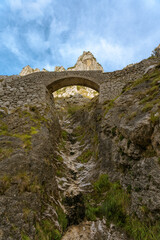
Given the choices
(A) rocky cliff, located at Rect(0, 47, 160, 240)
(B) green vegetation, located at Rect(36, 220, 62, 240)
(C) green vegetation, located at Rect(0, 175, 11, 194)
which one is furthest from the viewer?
(C) green vegetation, located at Rect(0, 175, 11, 194)

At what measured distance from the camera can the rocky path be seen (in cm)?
402

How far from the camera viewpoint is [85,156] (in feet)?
30.3

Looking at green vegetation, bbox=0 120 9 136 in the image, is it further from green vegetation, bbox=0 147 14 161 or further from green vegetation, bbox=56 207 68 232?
green vegetation, bbox=56 207 68 232

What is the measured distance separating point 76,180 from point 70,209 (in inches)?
84.3

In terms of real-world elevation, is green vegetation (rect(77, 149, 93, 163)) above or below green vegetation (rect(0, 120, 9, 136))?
Answer: below

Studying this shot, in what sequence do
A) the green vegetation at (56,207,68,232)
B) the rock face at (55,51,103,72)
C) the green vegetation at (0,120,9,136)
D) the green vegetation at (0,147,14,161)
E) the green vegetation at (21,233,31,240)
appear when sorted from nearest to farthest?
the green vegetation at (21,233,31,240), the green vegetation at (56,207,68,232), the green vegetation at (0,147,14,161), the green vegetation at (0,120,9,136), the rock face at (55,51,103,72)

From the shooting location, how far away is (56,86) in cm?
1288

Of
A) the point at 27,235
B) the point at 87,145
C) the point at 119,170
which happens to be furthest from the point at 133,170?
the point at 87,145

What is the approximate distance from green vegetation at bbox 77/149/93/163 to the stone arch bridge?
3966mm

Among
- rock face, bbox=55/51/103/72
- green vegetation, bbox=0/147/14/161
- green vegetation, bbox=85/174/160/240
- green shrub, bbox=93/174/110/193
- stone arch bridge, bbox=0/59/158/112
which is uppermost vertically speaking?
rock face, bbox=55/51/103/72

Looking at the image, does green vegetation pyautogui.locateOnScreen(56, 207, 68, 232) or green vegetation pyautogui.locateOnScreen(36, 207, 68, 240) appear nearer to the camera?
green vegetation pyautogui.locateOnScreen(36, 207, 68, 240)

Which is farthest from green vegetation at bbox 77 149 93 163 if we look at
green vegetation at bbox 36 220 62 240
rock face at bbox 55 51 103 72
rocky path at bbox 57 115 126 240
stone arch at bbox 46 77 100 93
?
rock face at bbox 55 51 103 72

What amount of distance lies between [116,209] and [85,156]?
4748 mm

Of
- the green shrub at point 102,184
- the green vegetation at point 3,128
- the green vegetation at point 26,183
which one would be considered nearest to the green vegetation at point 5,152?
the green vegetation at point 26,183
